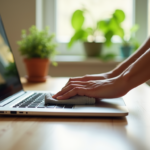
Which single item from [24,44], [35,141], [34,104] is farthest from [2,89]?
[24,44]

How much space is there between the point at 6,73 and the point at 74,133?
1.65 feet

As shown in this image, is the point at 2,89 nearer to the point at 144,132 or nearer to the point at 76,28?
the point at 144,132

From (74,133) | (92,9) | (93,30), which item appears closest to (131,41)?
(93,30)

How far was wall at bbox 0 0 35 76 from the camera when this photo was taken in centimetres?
182

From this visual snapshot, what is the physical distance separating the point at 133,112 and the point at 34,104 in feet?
0.96

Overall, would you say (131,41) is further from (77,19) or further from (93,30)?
(77,19)

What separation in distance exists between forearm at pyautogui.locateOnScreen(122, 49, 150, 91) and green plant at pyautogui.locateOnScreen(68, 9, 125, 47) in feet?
3.63

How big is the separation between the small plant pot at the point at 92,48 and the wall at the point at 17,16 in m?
0.50

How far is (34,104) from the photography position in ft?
2.11

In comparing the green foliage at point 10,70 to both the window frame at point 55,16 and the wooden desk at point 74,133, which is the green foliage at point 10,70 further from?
the window frame at point 55,16

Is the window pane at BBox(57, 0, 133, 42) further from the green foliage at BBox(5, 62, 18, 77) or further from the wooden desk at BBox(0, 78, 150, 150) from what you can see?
the wooden desk at BBox(0, 78, 150, 150)

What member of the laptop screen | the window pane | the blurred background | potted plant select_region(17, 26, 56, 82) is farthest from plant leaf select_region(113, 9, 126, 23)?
the laptop screen

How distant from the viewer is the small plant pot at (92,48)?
184 cm

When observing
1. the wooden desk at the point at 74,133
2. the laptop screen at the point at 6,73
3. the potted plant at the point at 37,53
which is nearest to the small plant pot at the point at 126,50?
the potted plant at the point at 37,53
